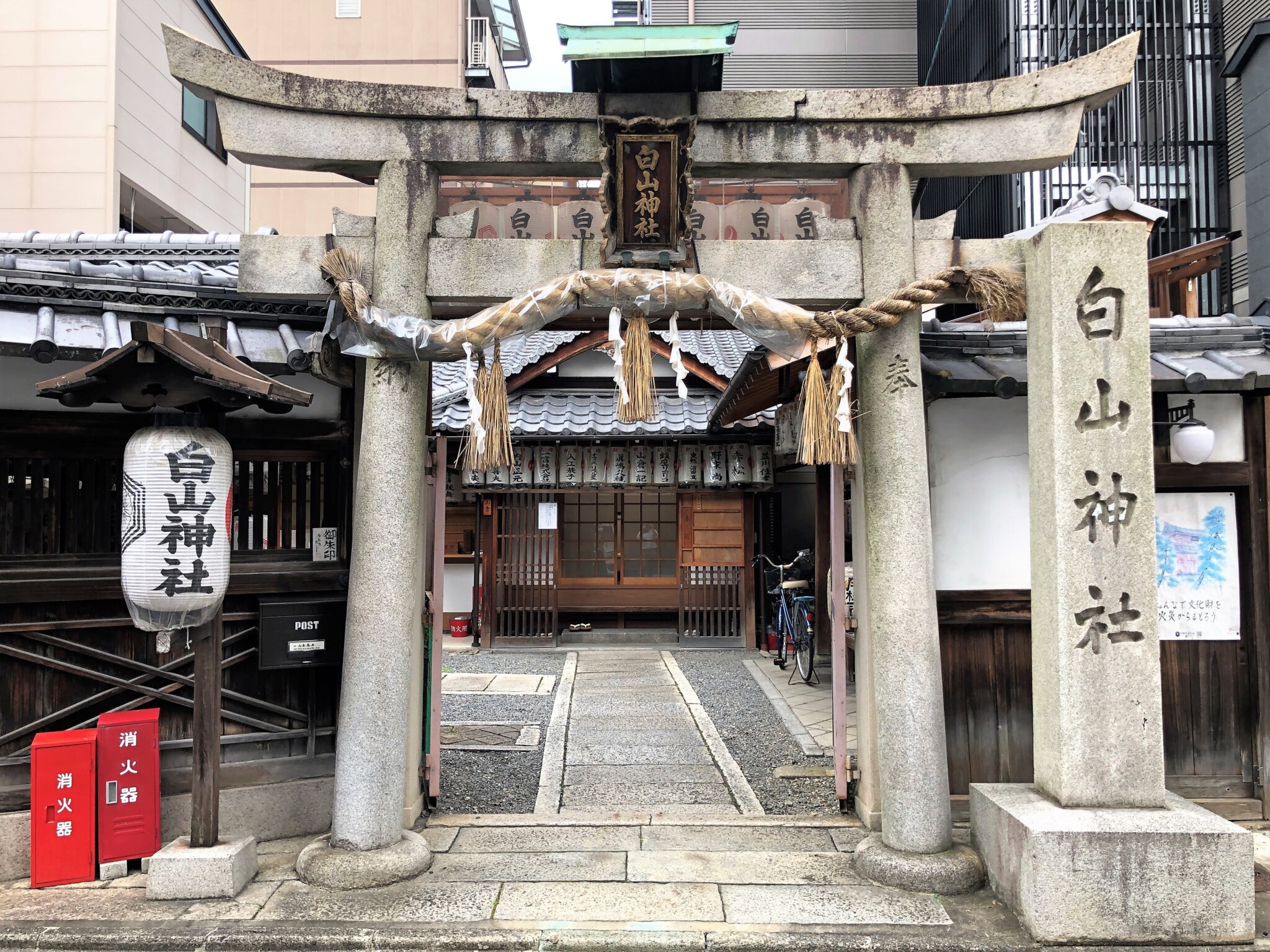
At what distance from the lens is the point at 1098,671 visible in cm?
536

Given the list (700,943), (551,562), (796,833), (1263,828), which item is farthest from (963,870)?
(551,562)

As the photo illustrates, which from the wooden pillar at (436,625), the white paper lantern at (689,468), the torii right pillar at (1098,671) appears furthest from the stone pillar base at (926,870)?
the white paper lantern at (689,468)

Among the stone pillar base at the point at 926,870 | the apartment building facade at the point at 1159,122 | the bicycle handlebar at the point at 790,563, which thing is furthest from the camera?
the apartment building facade at the point at 1159,122

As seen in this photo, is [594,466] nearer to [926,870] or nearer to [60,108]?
[926,870]

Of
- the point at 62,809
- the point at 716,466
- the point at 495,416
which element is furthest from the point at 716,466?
the point at 62,809

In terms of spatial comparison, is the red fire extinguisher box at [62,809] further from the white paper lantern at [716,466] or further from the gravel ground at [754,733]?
the white paper lantern at [716,466]

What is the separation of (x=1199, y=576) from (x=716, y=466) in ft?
29.7

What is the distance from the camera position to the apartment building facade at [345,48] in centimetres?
2623

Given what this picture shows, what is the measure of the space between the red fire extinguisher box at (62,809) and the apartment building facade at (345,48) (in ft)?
76.3

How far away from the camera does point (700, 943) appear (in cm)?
491

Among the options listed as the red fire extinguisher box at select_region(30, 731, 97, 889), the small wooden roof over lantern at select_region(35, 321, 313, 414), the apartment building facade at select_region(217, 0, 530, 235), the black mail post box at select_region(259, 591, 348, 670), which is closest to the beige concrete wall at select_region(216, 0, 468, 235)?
the apartment building facade at select_region(217, 0, 530, 235)

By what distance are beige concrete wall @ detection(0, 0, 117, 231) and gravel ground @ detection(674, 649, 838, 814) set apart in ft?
47.7

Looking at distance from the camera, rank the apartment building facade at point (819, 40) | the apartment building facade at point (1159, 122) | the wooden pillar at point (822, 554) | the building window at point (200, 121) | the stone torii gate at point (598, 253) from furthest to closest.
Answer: the apartment building facade at point (819, 40)
the building window at point (200, 121)
the apartment building facade at point (1159, 122)
the wooden pillar at point (822, 554)
the stone torii gate at point (598, 253)

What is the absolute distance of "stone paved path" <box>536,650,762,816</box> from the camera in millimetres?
7605
